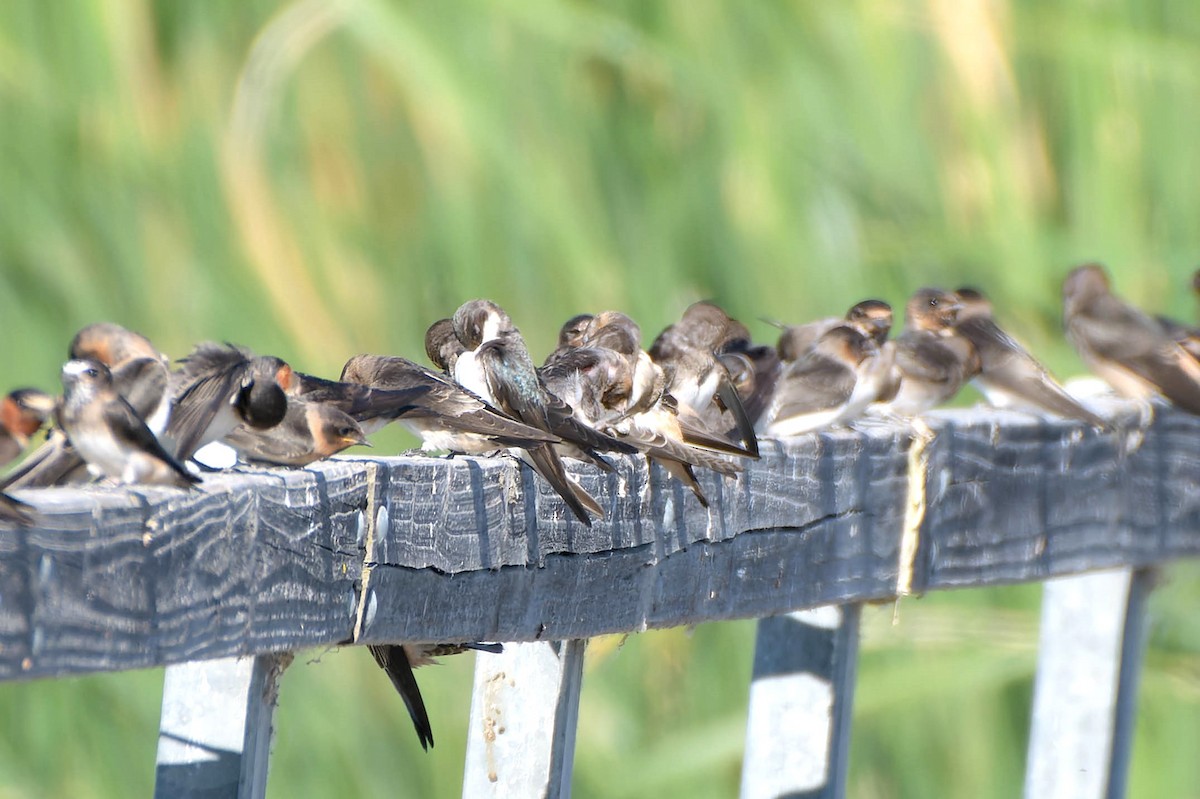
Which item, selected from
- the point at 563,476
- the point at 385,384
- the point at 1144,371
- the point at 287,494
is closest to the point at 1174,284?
the point at 1144,371

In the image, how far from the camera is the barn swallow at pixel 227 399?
367 cm

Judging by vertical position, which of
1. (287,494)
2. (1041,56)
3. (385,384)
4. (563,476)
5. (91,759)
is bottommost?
(91,759)

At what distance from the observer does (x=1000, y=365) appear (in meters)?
6.27

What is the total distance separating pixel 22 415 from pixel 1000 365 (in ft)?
11.9

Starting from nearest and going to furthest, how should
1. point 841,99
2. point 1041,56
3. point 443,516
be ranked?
1. point 443,516
2. point 841,99
3. point 1041,56

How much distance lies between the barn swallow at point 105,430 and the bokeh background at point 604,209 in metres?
0.90

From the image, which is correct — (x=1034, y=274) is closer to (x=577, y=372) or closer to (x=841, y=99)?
(x=841, y=99)

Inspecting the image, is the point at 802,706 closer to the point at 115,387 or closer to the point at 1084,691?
the point at 1084,691

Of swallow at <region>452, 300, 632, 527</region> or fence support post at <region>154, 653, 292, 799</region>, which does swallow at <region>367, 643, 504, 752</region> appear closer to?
swallow at <region>452, 300, 632, 527</region>

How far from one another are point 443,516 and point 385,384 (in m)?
1.60

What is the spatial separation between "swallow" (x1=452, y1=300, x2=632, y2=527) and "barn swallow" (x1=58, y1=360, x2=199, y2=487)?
2.57 feet

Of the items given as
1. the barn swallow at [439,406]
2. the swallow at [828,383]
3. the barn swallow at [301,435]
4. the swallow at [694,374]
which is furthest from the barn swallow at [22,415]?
the swallow at [828,383]

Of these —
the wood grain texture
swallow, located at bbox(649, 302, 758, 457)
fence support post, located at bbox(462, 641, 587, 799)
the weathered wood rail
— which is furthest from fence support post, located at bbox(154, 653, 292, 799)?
swallow, located at bbox(649, 302, 758, 457)

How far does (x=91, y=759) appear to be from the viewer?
4.38m
